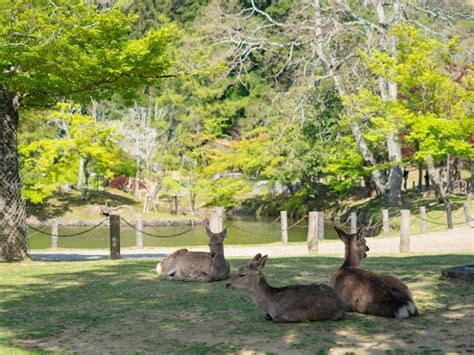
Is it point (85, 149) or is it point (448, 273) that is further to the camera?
point (85, 149)

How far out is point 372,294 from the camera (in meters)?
7.09

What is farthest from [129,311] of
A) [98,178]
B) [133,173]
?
[98,178]

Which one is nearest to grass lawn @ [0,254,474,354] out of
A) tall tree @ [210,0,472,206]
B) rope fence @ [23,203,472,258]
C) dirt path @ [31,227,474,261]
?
rope fence @ [23,203,472,258]

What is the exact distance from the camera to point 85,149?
39.1 m

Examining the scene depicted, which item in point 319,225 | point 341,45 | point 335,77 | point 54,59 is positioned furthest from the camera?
point 341,45

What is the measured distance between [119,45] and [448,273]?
8360mm

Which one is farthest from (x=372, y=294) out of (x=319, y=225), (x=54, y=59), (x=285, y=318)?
(x=319, y=225)

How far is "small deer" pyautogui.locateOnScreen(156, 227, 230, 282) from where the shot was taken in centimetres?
998

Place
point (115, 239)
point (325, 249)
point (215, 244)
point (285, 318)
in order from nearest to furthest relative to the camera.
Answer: point (285, 318) → point (215, 244) → point (115, 239) → point (325, 249)

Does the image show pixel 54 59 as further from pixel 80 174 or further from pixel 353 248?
pixel 80 174

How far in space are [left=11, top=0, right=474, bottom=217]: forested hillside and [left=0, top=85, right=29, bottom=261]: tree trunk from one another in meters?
1.08

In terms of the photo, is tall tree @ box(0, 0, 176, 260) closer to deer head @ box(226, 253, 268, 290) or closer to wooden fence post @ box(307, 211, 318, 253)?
wooden fence post @ box(307, 211, 318, 253)

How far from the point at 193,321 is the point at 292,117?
26494 millimetres

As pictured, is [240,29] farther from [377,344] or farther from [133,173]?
[377,344]
